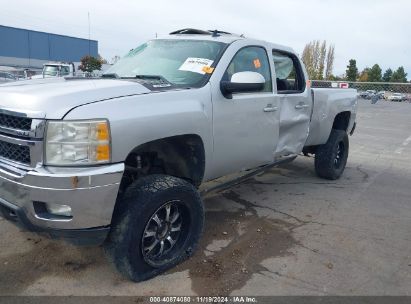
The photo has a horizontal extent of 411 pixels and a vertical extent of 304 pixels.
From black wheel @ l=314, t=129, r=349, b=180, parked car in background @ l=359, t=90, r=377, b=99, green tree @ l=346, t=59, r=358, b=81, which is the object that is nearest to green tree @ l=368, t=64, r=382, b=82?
green tree @ l=346, t=59, r=358, b=81

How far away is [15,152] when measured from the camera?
9.52ft

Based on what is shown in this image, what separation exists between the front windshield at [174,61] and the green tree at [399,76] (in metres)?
74.2

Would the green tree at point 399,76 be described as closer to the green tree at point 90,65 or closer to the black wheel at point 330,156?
the green tree at point 90,65

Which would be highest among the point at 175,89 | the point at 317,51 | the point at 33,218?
the point at 317,51

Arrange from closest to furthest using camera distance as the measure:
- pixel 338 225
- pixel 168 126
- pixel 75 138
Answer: pixel 75 138, pixel 168 126, pixel 338 225

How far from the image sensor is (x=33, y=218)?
2785mm

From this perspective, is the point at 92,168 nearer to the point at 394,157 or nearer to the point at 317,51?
the point at 394,157

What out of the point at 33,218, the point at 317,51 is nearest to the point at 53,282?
the point at 33,218

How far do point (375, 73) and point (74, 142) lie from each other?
78.7m

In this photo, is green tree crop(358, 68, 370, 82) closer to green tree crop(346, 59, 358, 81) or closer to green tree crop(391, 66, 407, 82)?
green tree crop(391, 66, 407, 82)

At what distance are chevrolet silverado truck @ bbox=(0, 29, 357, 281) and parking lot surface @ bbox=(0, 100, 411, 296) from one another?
13.5 inches

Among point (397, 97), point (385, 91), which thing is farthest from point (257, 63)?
point (397, 97)

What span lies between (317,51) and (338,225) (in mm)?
81569

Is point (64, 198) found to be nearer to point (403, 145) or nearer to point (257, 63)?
point (257, 63)
